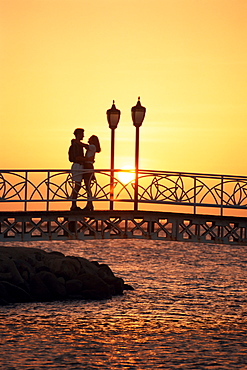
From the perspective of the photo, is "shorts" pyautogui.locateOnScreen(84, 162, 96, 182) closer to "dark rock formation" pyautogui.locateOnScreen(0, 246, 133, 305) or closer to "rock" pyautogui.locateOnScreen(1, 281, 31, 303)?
"dark rock formation" pyautogui.locateOnScreen(0, 246, 133, 305)

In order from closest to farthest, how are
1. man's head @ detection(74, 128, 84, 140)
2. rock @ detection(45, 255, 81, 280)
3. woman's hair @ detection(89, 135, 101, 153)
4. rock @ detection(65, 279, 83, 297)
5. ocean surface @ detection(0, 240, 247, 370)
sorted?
ocean surface @ detection(0, 240, 247, 370), man's head @ detection(74, 128, 84, 140), woman's hair @ detection(89, 135, 101, 153), rock @ detection(45, 255, 81, 280), rock @ detection(65, 279, 83, 297)

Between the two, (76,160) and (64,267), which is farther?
(64,267)

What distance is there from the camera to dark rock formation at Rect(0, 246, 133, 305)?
26547 mm

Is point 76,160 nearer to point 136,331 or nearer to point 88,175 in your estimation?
point 88,175

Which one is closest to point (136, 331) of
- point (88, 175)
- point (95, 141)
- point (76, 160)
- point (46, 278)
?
point (88, 175)

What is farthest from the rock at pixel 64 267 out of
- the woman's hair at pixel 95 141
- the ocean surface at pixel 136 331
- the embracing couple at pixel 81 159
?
the woman's hair at pixel 95 141

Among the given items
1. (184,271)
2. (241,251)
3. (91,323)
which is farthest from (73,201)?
(241,251)

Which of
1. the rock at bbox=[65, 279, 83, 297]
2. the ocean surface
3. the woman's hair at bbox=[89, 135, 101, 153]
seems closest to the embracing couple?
the woman's hair at bbox=[89, 135, 101, 153]

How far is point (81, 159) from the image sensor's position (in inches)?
945

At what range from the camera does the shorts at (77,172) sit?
24000 mm

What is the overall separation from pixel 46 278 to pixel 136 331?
442 cm

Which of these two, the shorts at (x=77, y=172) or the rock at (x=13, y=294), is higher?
the shorts at (x=77, y=172)

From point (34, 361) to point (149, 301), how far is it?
1104 centimetres

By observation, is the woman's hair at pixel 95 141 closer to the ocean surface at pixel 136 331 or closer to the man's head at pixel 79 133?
the man's head at pixel 79 133
